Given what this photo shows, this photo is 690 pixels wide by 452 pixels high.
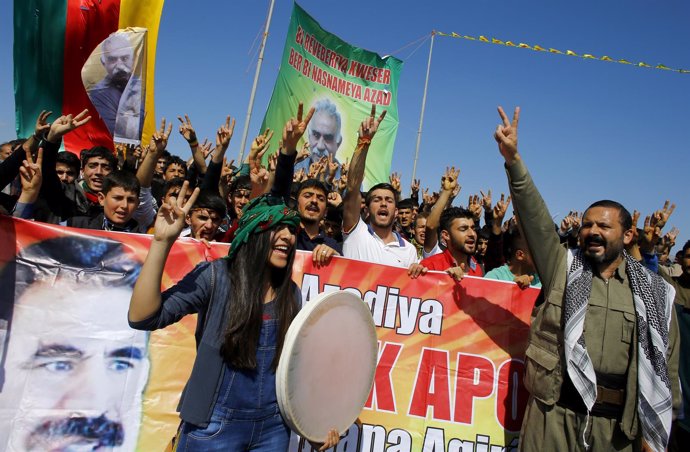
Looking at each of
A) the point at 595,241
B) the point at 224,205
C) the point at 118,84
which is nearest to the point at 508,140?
the point at 595,241

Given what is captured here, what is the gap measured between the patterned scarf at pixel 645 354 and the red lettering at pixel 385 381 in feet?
4.18

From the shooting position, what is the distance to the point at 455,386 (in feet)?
12.1

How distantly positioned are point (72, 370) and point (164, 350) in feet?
1.90

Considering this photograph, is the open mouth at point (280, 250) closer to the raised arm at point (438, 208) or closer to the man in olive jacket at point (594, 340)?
the man in olive jacket at point (594, 340)

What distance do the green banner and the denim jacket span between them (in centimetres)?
789

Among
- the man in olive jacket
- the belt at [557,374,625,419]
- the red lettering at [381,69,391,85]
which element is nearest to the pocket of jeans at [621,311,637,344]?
the man in olive jacket

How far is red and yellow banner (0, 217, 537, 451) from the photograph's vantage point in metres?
3.26

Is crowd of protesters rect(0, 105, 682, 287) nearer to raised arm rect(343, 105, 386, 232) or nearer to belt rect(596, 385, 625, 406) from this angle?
raised arm rect(343, 105, 386, 232)

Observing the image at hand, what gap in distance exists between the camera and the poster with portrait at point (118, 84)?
23.7 feet

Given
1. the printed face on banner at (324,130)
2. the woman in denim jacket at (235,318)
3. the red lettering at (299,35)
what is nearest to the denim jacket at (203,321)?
the woman in denim jacket at (235,318)

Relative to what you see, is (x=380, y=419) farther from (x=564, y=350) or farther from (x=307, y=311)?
(x=307, y=311)

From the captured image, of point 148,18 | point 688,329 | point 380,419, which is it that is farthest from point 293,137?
point 148,18

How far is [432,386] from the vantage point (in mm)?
3656

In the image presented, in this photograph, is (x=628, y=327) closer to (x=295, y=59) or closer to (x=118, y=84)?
(x=118, y=84)
